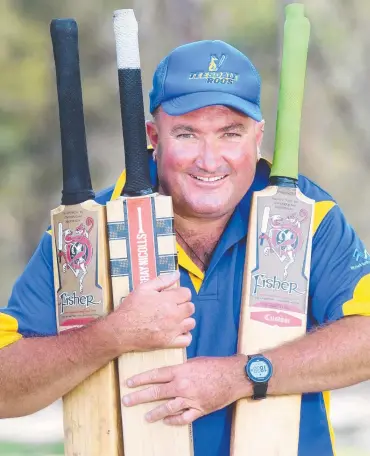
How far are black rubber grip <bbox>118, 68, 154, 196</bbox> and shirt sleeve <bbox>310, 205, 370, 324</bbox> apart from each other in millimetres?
436

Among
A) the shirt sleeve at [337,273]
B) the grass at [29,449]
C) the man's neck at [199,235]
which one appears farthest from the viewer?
the grass at [29,449]

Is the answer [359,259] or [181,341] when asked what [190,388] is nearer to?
[181,341]

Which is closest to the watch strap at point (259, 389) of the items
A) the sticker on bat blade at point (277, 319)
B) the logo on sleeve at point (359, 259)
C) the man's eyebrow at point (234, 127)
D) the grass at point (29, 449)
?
the sticker on bat blade at point (277, 319)

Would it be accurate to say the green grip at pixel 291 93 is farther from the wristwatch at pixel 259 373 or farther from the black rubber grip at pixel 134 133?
the wristwatch at pixel 259 373

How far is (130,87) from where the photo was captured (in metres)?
2.07

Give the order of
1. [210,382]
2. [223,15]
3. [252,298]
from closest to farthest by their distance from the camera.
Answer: [210,382] < [252,298] < [223,15]

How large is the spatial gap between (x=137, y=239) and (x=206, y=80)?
1.37 ft

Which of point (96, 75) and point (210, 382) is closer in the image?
point (210, 382)

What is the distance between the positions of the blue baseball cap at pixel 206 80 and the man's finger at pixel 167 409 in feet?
2.22

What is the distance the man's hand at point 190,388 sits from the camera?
2.02m

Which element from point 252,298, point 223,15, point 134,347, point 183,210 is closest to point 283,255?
point 252,298

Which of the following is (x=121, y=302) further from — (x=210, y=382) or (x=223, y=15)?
(x=223, y=15)

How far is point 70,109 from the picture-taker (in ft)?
7.01

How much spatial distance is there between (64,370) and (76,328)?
0.36 feet
